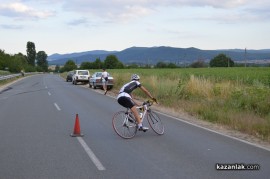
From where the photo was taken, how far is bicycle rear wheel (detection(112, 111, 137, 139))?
1031 cm

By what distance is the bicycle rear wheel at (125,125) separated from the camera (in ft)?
33.8

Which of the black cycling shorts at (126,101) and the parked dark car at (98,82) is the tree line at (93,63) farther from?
the black cycling shorts at (126,101)

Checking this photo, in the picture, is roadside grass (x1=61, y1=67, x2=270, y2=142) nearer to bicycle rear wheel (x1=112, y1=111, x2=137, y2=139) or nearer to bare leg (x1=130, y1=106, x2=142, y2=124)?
bare leg (x1=130, y1=106, x2=142, y2=124)

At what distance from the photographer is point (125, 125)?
33.8 feet

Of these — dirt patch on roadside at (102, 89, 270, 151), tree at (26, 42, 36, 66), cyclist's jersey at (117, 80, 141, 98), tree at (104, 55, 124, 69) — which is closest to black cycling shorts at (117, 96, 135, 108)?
cyclist's jersey at (117, 80, 141, 98)

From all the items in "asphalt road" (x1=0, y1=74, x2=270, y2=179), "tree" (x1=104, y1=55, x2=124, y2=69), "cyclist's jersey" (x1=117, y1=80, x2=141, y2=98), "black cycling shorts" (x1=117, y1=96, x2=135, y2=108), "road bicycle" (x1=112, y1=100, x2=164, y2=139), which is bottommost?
"tree" (x1=104, y1=55, x2=124, y2=69)

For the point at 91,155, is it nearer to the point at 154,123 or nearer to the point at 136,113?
the point at 136,113

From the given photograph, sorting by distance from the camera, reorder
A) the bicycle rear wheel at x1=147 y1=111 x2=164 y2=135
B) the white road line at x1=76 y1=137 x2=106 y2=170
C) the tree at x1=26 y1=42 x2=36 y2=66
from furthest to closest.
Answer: the tree at x1=26 y1=42 x2=36 y2=66 → the bicycle rear wheel at x1=147 y1=111 x2=164 y2=135 → the white road line at x1=76 y1=137 x2=106 y2=170

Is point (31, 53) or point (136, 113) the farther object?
point (31, 53)

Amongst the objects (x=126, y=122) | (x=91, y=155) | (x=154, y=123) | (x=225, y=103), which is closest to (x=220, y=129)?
(x=154, y=123)

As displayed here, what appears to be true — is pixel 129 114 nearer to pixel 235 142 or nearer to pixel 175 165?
pixel 235 142

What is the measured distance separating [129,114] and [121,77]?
1055 inches

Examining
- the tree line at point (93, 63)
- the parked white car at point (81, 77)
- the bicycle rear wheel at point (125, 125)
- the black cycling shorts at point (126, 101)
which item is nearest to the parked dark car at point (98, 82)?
the parked white car at point (81, 77)

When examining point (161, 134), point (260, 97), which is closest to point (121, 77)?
point (260, 97)
